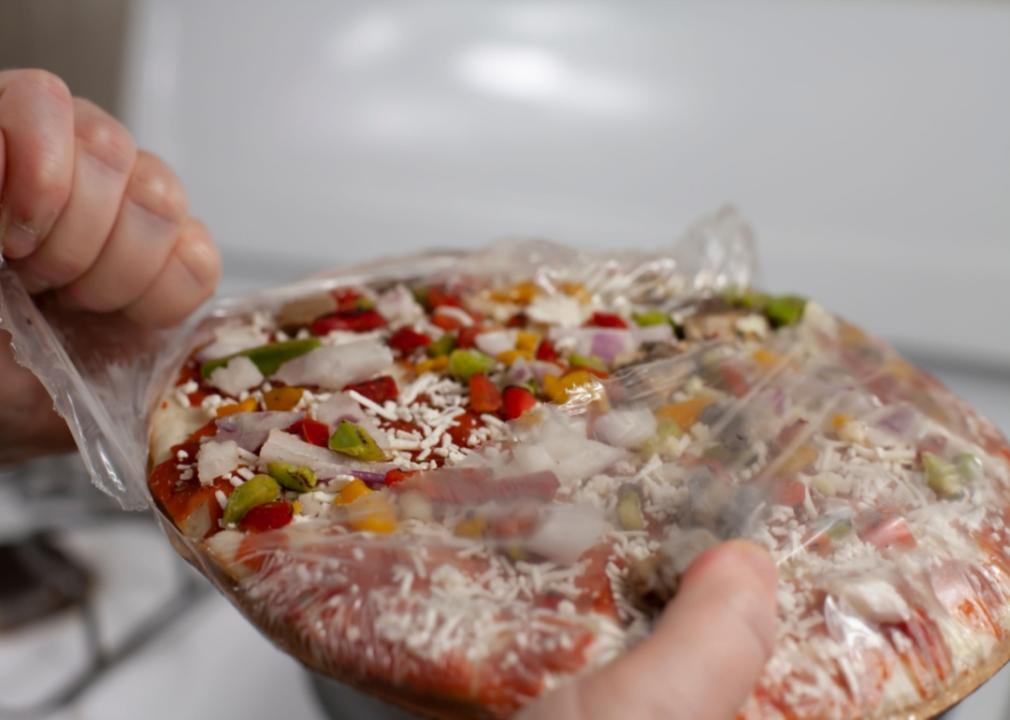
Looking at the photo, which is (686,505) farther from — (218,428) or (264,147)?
(264,147)

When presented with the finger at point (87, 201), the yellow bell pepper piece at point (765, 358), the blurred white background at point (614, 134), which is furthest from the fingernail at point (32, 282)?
the blurred white background at point (614, 134)

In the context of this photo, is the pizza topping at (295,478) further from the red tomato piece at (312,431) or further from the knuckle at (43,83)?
the knuckle at (43,83)

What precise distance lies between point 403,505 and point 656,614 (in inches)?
4.9

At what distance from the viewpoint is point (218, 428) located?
501 millimetres

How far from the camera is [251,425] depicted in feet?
1.63

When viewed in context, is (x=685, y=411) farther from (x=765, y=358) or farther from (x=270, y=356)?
(x=270, y=356)

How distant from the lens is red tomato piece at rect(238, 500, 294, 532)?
0.44 metres

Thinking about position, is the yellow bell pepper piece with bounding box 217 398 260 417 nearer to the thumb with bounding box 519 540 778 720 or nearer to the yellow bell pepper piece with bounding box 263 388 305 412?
the yellow bell pepper piece with bounding box 263 388 305 412

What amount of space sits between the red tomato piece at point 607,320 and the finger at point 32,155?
12.7 inches

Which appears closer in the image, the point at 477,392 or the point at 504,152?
the point at 477,392

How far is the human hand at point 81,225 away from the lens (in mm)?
501

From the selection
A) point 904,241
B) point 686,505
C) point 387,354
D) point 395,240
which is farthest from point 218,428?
point 904,241

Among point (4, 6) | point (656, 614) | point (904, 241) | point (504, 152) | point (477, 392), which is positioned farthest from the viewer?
point (4, 6)

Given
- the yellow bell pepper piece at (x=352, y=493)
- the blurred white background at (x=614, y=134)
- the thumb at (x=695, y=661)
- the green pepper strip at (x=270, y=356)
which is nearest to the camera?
the thumb at (x=695, y=661)
